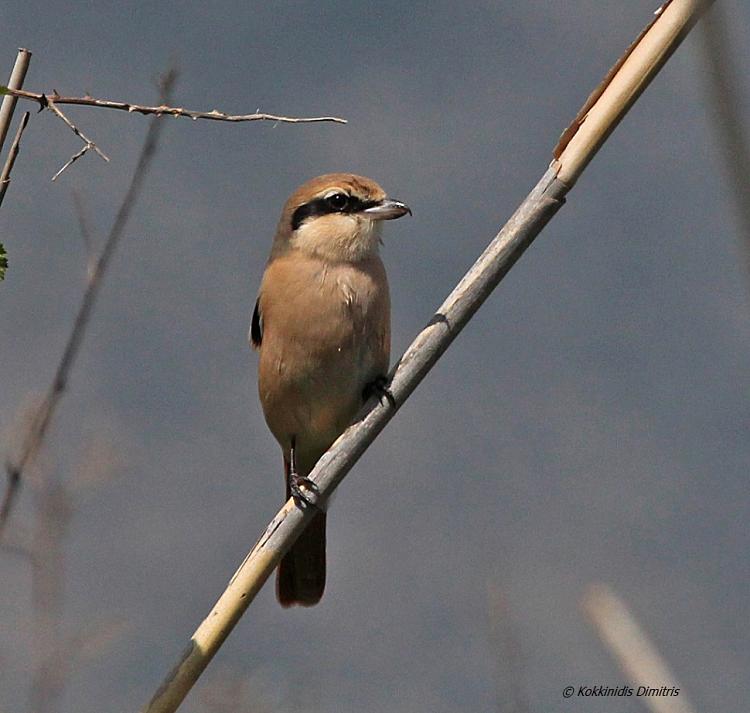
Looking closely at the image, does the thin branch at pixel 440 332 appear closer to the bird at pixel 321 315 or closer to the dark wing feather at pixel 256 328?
the bird at pixel 321 315

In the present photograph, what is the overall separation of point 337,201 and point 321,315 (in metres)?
0.43

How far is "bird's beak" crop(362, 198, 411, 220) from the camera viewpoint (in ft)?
10.5

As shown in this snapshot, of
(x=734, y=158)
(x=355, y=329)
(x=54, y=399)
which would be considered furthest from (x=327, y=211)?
(x=734, y=158)

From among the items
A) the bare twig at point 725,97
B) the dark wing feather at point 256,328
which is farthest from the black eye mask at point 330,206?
the bare twig at point 725,97

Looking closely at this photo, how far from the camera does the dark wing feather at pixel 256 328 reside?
332 cm

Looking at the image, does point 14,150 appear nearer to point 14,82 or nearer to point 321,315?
point 14,82

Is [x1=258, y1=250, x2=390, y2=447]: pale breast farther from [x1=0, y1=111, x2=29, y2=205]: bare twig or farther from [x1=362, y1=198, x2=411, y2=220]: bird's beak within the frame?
[x1=0, y1=111, x2=29, y2=205]: bare twig

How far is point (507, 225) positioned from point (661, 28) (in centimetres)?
39

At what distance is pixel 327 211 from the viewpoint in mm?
3275

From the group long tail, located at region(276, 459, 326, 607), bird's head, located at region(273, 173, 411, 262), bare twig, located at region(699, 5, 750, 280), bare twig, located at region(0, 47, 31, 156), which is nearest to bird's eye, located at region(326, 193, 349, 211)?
bird's head, located at region(273, 173, 411, 262)

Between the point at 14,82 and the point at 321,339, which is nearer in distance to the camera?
the point at 14,82

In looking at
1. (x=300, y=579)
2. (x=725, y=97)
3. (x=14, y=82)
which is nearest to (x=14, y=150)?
(x=14, y=82)

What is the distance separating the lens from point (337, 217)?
10.6ft

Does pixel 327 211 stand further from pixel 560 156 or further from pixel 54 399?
pixel 560 156
